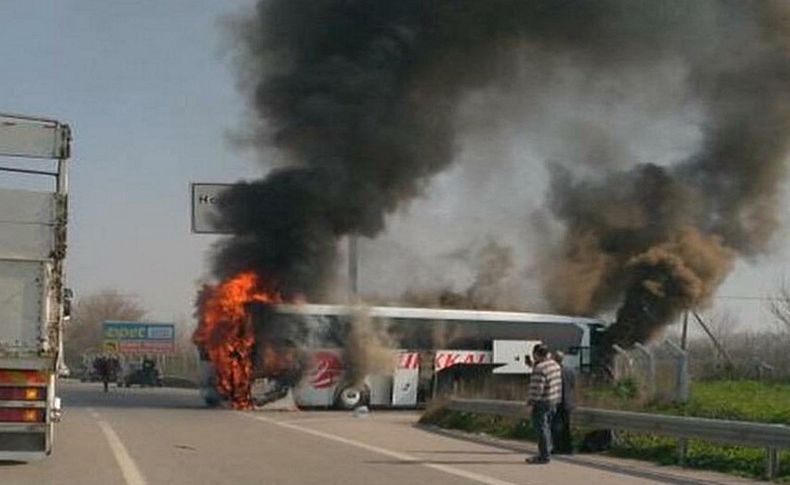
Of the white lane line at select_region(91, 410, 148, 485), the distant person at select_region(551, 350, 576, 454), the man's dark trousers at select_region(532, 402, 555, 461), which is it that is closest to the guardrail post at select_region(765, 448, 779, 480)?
the man's dark trousers at select_region(532, 402, 555, 461)

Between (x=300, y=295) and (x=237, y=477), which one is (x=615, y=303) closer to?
(x=300, y=295)

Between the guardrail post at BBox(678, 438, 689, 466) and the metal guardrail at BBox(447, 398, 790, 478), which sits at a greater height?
the metal guardrail at BBox(447, 398, 790, 478)

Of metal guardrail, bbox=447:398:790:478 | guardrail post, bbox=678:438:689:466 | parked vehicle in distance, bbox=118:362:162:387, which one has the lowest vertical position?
parked vehicle in distance, bbox=118:362:162:387

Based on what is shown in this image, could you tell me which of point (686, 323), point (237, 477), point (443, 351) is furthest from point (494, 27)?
point (237, 477)

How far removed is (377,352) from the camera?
115ft

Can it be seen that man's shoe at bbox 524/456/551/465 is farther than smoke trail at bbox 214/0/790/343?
No

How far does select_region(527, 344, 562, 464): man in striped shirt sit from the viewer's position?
17281mm

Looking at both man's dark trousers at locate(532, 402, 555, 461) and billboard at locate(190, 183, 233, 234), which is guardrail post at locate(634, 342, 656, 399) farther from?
billboard at locate(190, 183, 233, 234)

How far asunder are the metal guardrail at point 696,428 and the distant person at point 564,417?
1.79 ft

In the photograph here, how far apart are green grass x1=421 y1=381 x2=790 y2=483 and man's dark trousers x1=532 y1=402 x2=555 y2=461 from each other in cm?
161

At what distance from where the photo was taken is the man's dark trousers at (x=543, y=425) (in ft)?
56.5

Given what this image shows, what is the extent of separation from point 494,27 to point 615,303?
13625 mm

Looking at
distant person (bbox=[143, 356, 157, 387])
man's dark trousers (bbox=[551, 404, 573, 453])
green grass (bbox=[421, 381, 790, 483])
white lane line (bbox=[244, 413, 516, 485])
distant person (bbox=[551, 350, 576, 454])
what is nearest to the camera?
white lane line (bbox=[244, 413, 516, 485])

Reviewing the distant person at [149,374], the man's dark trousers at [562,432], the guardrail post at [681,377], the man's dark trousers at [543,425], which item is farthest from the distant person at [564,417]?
the distant person at [149,374]
